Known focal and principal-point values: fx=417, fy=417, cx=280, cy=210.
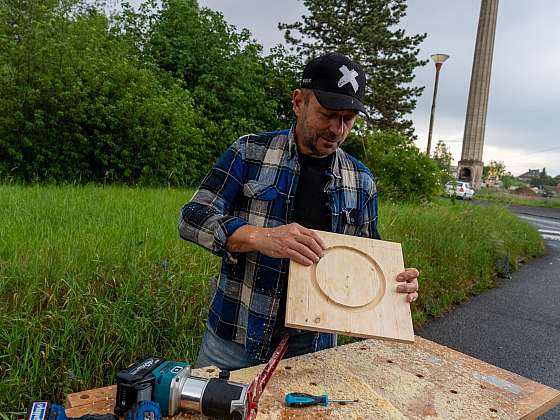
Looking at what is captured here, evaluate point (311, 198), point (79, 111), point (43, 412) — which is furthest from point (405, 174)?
point (43, 412)

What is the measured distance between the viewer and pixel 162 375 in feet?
3.77

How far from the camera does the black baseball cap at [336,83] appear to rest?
156cm

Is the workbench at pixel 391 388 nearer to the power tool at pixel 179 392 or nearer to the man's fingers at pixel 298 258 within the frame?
the power tool at pixel 179 392

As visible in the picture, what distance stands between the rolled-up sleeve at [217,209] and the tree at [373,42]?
65.8 feet

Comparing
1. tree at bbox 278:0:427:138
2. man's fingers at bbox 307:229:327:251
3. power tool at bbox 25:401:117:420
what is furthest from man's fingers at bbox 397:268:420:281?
tree at bbox 278:0:427:138

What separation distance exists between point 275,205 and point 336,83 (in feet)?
1.76

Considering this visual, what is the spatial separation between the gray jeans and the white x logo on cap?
1.03 metres

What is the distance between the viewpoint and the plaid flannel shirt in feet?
5.57

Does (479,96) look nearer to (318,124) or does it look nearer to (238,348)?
(318,124)

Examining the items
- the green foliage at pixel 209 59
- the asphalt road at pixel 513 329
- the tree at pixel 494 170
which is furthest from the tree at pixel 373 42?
the tree at pixel 494 170

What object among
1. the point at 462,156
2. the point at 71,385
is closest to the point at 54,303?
the point at 71,385

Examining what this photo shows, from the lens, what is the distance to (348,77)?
159 cm

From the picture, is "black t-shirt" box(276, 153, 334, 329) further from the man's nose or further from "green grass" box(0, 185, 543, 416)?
"green grass" box(0, 185, 543, 416)

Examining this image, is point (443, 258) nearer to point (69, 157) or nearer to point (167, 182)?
point (167, 182)
